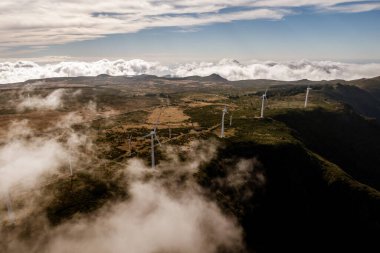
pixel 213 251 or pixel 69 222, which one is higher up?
pixel 69 222

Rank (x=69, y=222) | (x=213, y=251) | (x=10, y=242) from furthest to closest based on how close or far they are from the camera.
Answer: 1. (x=213, y=251)
2. (x=69, y=222)
3. (x=10, y=242)

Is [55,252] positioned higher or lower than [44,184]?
lower

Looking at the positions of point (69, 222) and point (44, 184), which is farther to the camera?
point (44, 184)

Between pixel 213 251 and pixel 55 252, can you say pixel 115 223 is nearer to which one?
pixel 55 252

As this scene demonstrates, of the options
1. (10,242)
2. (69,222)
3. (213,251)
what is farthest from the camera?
(213,251)

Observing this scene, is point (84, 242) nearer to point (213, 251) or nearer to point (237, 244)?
point (213, 251)

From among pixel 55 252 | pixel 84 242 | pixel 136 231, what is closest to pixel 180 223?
pixel 136 231

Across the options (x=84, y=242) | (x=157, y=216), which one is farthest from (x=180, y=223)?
(x=84, y=242)

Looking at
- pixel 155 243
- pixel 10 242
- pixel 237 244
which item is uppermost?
pixel 10 242

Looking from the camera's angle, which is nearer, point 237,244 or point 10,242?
point 10,242
